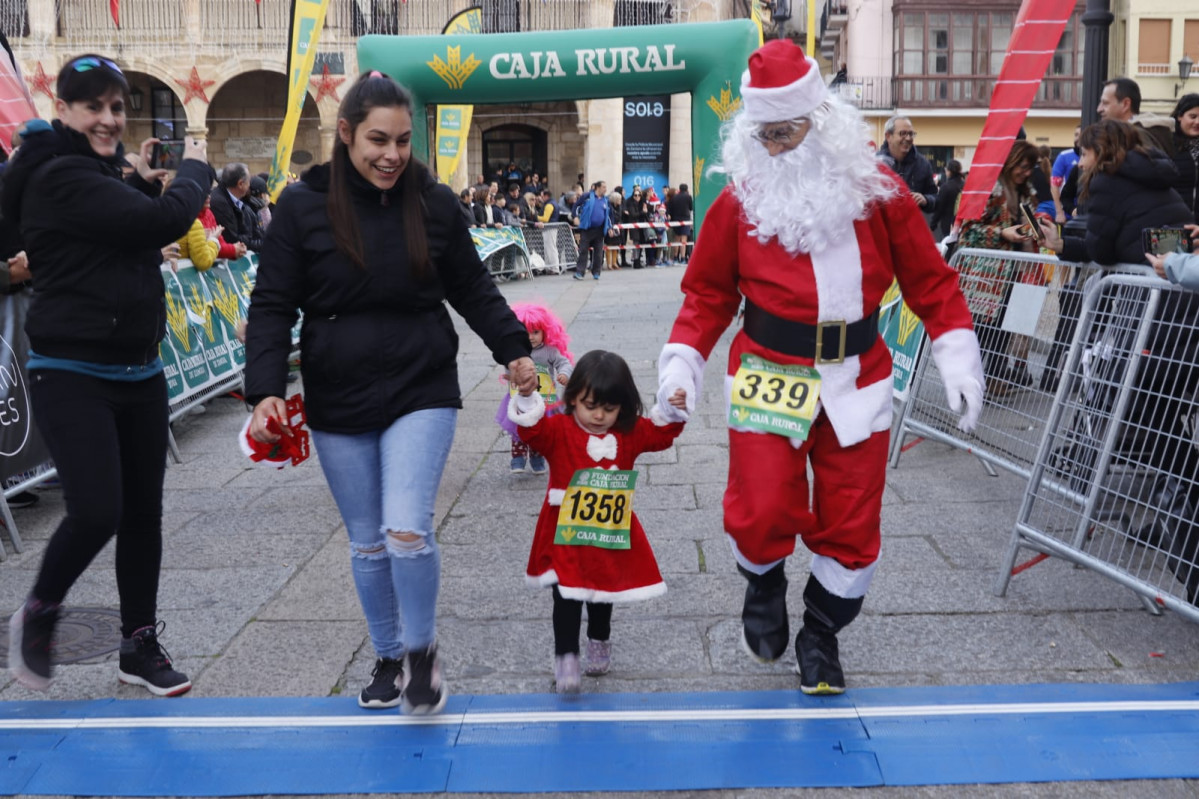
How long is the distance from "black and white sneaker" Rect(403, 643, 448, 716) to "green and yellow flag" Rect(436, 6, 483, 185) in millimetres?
14430

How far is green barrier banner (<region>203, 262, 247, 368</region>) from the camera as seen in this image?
27.8 feet

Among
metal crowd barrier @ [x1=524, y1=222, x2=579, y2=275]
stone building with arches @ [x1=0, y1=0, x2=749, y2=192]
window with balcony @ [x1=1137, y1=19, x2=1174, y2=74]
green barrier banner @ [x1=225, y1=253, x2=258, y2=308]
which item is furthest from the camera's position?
window with balcony @ [x1=1137, y1=19, x2=1174, y2=74]

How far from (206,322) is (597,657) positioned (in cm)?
546

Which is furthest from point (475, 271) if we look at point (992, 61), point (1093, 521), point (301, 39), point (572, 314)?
point (992, 61)

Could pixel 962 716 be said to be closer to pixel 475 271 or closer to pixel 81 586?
pixel 475 271

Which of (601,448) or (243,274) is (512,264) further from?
(601,448)

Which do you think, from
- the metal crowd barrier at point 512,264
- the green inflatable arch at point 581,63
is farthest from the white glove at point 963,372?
the metal crowd barrier at point 512,264

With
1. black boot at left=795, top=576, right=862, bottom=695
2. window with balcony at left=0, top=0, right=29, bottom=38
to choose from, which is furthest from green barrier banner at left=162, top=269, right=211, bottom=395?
window with balcony at left=0, top=0, right=29, bottom=38

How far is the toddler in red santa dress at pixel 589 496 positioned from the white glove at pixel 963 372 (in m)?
0.78

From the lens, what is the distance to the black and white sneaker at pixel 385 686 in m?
3.54

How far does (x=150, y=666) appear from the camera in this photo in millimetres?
3721

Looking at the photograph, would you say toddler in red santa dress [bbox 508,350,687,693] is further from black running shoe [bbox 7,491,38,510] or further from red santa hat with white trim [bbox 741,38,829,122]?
black running shoe [bbox 7,491,38,510]

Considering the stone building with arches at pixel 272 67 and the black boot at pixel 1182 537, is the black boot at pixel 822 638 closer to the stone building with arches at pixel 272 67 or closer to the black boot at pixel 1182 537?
the black boot at pixel 1182 537

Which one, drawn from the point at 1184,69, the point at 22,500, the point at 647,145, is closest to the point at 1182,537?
the point at 22,500
